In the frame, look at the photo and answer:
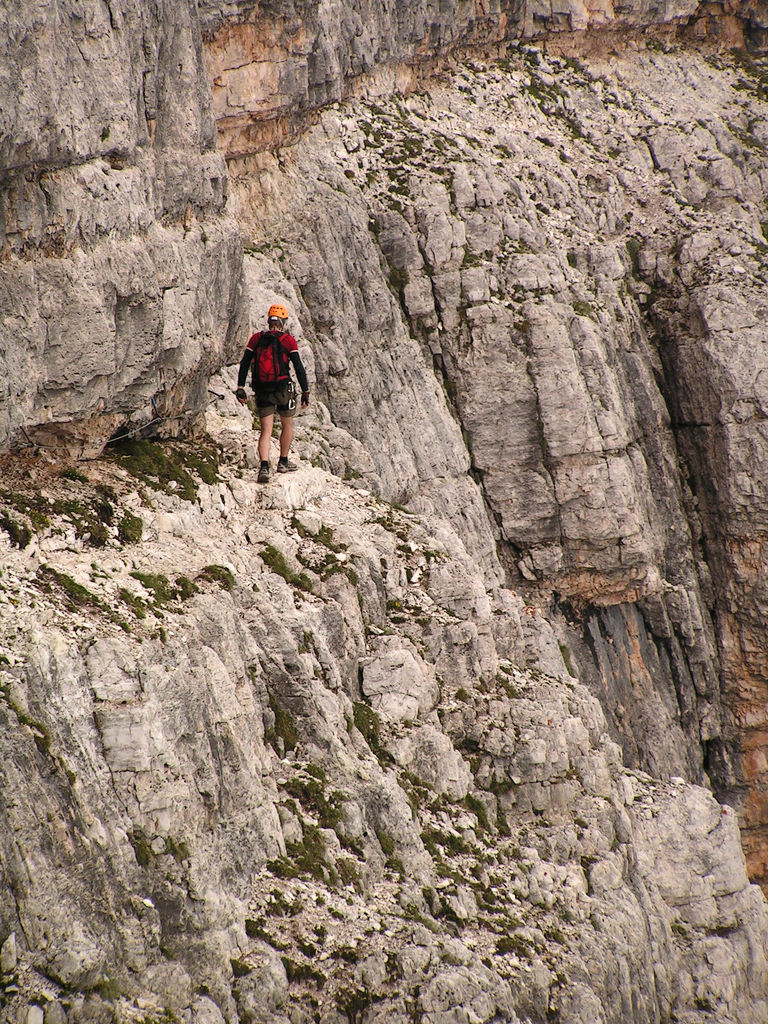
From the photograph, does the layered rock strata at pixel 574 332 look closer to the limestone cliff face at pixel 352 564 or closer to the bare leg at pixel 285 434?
the limestone cliff face at pixel 352 564

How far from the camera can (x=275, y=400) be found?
18.9 m

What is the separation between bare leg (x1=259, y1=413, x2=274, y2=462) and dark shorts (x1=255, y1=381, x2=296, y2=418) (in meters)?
0.14

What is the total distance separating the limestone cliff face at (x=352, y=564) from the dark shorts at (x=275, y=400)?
0.97 metres

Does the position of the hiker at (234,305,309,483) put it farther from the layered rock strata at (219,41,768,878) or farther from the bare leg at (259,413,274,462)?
the layered rock strata at (219,41,768,878)

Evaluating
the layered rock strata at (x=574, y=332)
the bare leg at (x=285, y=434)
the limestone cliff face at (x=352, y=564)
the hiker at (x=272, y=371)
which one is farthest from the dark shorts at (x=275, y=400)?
the layered rock strata at (x=574, y=332)

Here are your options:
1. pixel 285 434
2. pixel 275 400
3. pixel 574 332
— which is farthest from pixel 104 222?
pixel 574 332

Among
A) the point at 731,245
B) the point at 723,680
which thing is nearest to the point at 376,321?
the point at 731,245

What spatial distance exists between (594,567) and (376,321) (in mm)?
10325

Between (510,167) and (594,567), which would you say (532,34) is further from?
(594,567)

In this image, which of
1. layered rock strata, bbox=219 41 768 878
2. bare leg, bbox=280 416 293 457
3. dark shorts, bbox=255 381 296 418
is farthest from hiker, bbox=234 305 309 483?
layered rock strata, bbox=219 41 768 878

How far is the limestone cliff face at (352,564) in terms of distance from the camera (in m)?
12.4

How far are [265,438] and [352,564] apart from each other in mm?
2626

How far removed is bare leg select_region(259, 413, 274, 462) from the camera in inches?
735

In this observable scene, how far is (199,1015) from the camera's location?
11.8 m
